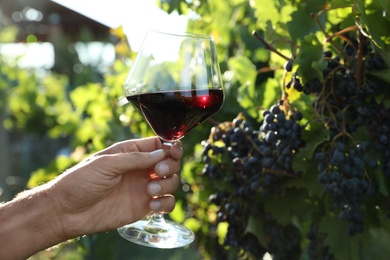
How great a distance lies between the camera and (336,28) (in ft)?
7.29

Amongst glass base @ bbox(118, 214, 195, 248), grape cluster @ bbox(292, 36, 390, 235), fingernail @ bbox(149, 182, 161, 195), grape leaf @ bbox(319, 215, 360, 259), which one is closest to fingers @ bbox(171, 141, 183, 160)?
fingernail @ bbox(149, 182, 161, 195)

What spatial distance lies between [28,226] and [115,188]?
271 mm

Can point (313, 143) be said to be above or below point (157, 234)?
above

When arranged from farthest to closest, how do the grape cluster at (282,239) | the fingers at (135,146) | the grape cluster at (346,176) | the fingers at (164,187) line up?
the grape cluster at (282,239) → the fingers at (135,146) → the fingers at (164,187) → the grape cluster at (346,176)

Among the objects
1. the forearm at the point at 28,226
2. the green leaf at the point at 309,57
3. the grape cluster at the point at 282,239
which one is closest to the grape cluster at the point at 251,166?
the grape cluster at the point at 282,239

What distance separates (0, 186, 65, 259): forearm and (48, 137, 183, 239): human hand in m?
0.03

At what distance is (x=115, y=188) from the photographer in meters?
2.17

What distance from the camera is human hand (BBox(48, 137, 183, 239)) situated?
6.40 feet

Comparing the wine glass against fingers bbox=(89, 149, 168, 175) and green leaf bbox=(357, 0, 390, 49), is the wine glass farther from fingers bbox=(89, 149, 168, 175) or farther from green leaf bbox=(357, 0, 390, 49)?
green leaf bbox=(357, 0, 390, 49)

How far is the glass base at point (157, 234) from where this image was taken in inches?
79.1

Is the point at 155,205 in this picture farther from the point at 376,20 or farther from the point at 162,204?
the point at 376,20

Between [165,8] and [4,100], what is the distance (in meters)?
6.36

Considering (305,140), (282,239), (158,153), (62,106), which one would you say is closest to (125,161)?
(158,153)

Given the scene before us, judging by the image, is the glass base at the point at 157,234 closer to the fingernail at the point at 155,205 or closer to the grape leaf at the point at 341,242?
the fingernail at the point at 155,205
